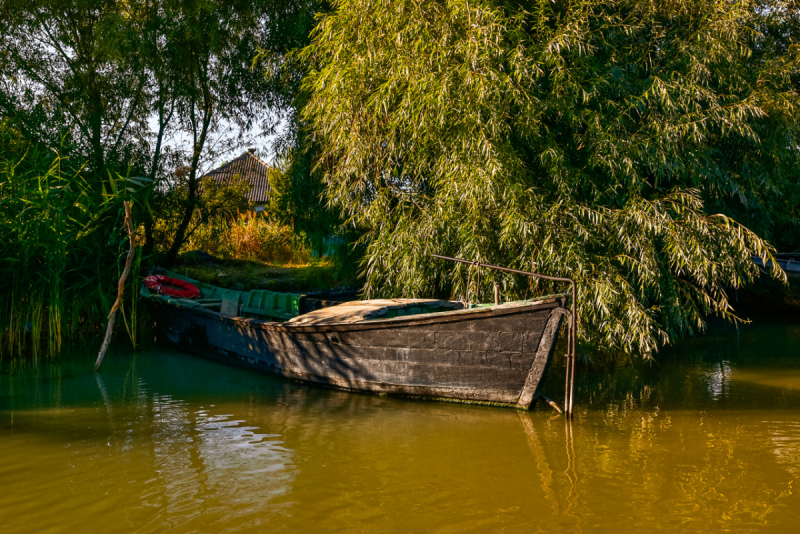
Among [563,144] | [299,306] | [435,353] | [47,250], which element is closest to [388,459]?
[435,353]

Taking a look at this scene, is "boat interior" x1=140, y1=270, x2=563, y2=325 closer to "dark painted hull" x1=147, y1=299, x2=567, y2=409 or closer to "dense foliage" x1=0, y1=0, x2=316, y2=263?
"dark painted hull" x1=147, y1=299, x2=567, y2=409

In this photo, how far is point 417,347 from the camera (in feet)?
22.1

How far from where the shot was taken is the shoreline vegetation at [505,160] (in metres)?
7.96

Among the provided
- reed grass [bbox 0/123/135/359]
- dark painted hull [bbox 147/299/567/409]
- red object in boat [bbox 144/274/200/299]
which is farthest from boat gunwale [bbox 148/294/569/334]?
red object in boat [bbox 144/274/200/299]

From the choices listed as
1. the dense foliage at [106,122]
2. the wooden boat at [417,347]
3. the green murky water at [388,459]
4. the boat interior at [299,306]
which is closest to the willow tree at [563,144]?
the boat interior at [299,306]

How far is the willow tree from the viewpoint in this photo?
7.90 meters

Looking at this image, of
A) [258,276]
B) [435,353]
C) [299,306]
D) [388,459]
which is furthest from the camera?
[258,276]

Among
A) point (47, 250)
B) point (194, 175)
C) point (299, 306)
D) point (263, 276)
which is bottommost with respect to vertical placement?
point (299, 306)

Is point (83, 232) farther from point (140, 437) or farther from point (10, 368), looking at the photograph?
point (140, 437)

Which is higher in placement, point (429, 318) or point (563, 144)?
point (563, 144)

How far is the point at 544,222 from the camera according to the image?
26.1ft

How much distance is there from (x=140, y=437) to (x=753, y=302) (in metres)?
14.7

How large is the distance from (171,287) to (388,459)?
24.8 ft

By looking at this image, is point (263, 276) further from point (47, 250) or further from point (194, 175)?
point (47, 250)
